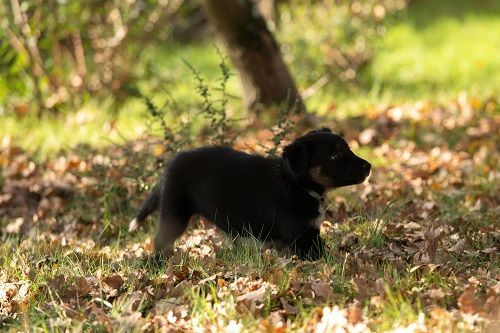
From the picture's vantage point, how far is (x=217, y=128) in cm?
729

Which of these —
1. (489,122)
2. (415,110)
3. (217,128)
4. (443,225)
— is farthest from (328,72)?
(443,225)

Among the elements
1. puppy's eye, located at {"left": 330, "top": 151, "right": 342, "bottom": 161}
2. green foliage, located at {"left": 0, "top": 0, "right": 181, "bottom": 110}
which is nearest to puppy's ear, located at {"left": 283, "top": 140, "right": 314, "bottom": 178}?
puppy's eye, located at {"left": 330, "top": 151, "right": 342, "bottom": 161}

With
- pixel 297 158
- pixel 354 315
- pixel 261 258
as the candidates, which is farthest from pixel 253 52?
pixel 354 315

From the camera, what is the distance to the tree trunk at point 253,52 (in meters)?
9.77

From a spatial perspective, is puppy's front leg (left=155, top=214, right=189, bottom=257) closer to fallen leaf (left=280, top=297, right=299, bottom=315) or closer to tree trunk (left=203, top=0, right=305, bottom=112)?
fallen leaf (left=280, top=297, right=299, bottom=315)

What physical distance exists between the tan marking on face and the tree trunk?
Answer: 3904 millimetres

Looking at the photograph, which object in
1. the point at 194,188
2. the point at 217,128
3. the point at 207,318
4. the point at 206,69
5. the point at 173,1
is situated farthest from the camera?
the point at 206,69

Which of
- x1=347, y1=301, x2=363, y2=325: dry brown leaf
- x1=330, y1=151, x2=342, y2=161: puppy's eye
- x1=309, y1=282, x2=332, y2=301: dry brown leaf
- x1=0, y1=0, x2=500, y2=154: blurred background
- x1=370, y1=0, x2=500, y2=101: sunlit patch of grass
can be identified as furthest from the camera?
x1=370, y1=0, x2=500, y2=101: sunlit patch of grass

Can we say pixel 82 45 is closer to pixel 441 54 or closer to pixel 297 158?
pixel 441 54

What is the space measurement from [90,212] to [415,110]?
4.43 metres

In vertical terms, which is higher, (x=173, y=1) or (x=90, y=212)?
(x=173, y=1)

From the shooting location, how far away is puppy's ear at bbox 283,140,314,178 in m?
5.62

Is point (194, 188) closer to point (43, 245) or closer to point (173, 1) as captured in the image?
point (43, 245)

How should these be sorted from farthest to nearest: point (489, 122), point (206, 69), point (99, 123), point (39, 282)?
point (206, 69) → point (99, 123) → point (489, 122) → point (39, 282)
